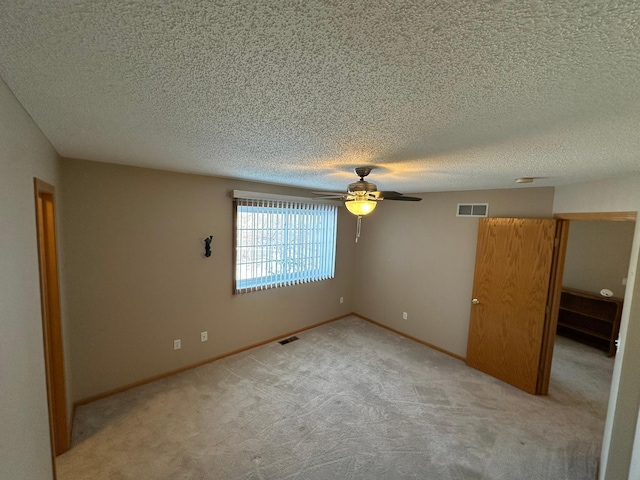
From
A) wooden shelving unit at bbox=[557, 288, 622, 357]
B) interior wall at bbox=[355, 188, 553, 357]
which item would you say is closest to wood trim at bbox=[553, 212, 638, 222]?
interior wall at bbox=[355, 188, 553, 357]

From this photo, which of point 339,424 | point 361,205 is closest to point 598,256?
point 361,205

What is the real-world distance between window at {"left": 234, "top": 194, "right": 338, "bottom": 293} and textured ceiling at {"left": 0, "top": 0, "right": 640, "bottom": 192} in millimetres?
2005

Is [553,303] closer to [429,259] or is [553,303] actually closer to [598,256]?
[429,259]

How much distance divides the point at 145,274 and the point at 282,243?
5.62ft

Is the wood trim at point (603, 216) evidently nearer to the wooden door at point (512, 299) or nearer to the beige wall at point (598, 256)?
the wooden door at point (512, 299)

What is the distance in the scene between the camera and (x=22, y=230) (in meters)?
1.19

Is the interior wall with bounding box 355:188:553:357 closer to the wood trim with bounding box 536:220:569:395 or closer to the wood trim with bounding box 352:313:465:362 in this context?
the wood trim with bounding box 352:313:465:362

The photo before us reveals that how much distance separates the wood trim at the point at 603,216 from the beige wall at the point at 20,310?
11.3ft

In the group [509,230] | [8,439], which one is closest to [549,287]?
[509,230]

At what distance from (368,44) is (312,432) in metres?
2.73

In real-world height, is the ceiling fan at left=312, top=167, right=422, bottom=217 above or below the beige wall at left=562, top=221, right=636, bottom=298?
above

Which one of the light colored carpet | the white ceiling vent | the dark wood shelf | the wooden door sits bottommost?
the light colored carpet

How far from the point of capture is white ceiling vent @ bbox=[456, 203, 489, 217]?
11.5 ft

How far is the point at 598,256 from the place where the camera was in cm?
431
